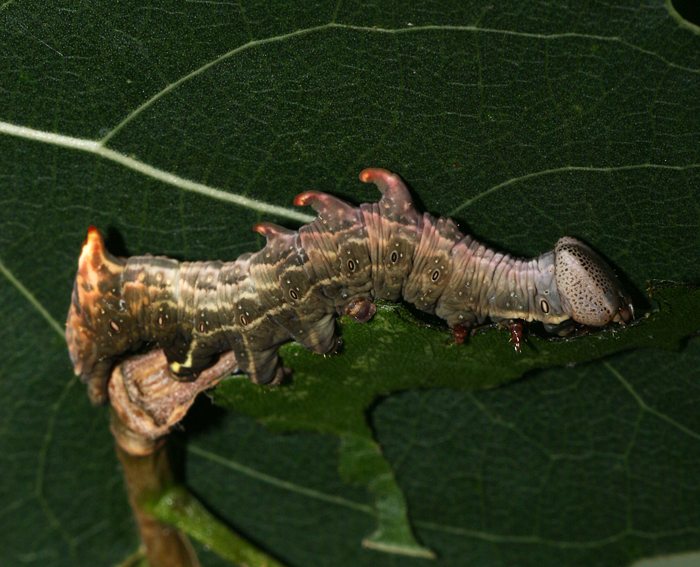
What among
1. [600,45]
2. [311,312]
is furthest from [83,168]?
[600,45]

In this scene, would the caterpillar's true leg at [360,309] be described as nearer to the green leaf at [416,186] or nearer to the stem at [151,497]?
the green leaf at [416,186]

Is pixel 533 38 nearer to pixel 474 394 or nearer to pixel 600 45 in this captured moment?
pixel 600 45

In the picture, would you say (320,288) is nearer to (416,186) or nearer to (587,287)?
(416,186)

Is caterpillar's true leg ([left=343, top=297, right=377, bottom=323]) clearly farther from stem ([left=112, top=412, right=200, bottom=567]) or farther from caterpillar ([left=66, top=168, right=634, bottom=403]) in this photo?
stem ([left=112, top=412, right=200, bottom=567])

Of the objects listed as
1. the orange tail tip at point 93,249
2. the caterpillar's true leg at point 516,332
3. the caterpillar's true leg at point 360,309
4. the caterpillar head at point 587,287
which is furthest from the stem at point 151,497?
the caterpillar head at point 587,287

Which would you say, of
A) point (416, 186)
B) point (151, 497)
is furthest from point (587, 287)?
point (151, 497)
